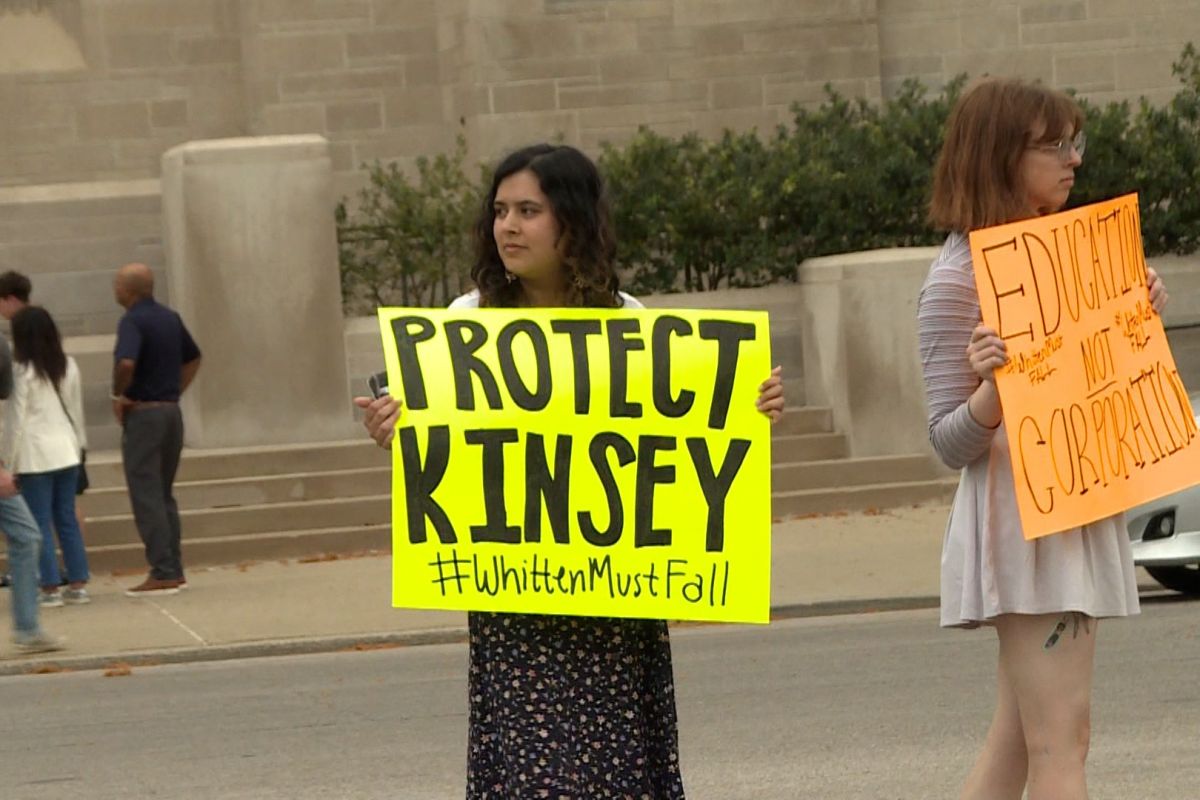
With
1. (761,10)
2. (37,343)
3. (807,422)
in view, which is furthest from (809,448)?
(761,10)

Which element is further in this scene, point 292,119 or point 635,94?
point 292,119

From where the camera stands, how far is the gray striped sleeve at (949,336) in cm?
451

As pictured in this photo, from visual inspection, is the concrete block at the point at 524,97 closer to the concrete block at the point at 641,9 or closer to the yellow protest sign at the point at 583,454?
the concrete block at the point at 641,9

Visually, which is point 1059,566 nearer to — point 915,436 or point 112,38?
point 915,436

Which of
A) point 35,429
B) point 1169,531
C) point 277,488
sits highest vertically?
point 35,429

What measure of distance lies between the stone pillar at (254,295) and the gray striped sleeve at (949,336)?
43.1 feet

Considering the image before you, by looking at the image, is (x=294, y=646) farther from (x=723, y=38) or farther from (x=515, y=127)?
(x=723, y=38)

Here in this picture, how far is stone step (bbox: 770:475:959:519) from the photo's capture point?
54.3 ft

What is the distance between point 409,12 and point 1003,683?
19.1 metres

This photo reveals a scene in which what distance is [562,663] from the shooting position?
4422 millimetres

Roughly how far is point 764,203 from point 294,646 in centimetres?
847

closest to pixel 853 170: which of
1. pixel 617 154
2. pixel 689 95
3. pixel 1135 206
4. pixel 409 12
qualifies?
pixel 617 154

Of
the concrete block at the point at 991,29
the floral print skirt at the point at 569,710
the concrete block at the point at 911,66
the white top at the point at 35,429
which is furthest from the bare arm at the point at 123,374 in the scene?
the concrete block at the point at 991,29

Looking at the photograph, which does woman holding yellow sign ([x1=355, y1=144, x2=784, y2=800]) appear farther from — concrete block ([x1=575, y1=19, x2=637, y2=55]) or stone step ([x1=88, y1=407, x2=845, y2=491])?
concrete block ([x1=575, y1=19, x2=637, y2=55])
